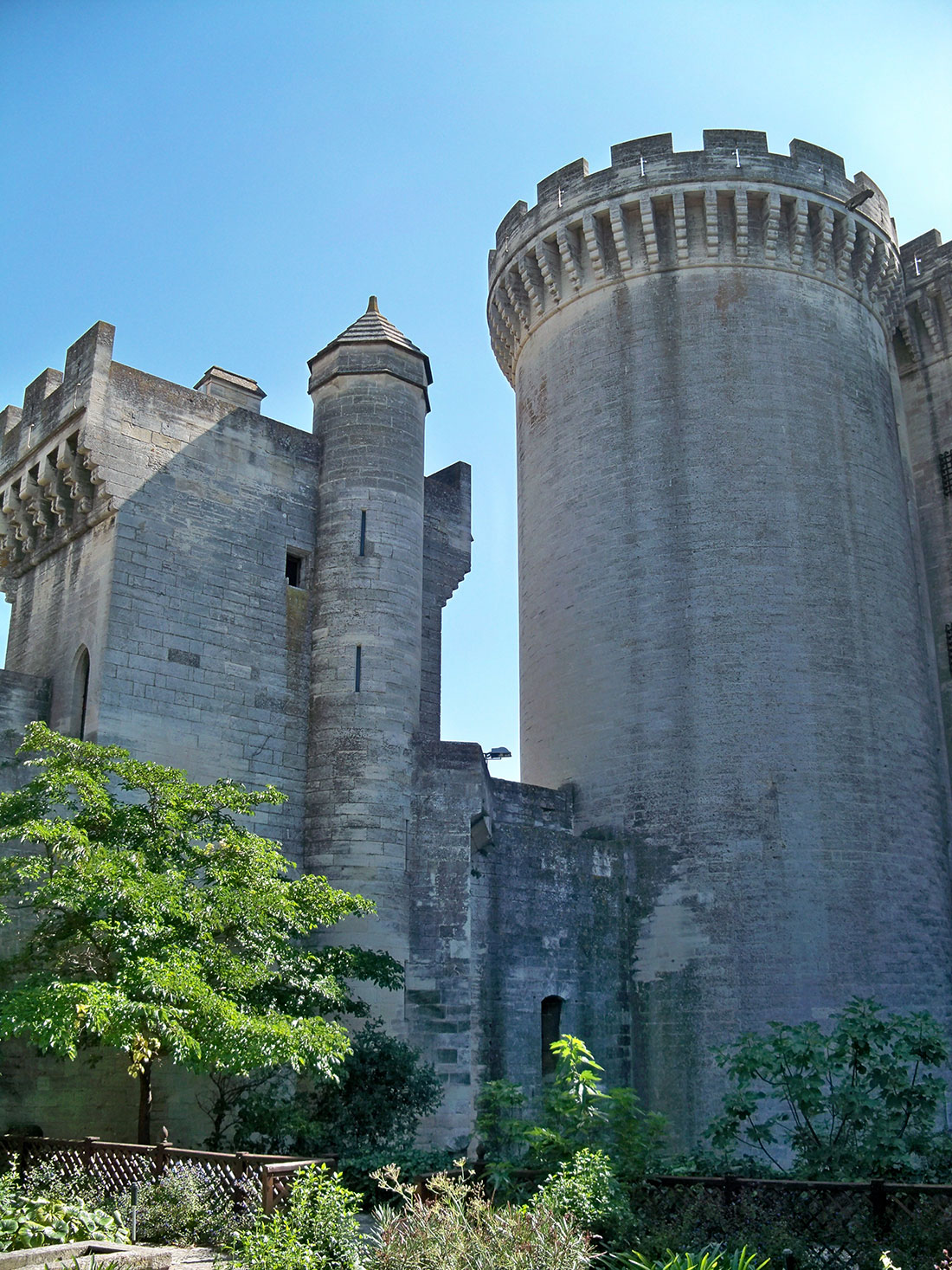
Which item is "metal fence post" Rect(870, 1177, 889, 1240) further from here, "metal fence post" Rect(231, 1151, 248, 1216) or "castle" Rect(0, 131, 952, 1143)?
"castle" Rect(0, 131, 952, 1143)

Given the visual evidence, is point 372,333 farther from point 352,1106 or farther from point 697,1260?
point 697,1260

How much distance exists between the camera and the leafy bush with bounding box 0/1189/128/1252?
8.99 metres

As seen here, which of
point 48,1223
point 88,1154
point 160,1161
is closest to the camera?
point 48,1223

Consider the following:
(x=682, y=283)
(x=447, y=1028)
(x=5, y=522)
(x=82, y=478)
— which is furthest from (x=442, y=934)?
(x=682, y=283)

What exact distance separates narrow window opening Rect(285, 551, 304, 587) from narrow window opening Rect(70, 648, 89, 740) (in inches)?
136

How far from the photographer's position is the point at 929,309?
948 inches

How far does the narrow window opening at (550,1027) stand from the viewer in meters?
17.8

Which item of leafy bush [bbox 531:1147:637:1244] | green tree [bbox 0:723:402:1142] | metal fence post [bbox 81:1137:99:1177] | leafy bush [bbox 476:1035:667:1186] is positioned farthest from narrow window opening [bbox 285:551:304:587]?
leafy bush [bbox 531:1147:637:1244]

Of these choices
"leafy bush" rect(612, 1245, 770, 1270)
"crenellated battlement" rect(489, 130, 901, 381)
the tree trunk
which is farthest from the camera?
"crenellated battlement" rect(489, 130, 901, 381)

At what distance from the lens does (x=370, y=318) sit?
19.8 m

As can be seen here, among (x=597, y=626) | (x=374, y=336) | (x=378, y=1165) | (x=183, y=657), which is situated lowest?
(x=378, y=1165)

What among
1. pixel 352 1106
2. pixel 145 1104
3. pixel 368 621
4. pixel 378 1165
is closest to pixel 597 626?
pixel 368 621

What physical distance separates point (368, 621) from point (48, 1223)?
9.97 m

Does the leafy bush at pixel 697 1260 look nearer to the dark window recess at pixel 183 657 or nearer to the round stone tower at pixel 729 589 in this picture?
the round stone tower at pixel 729 589
